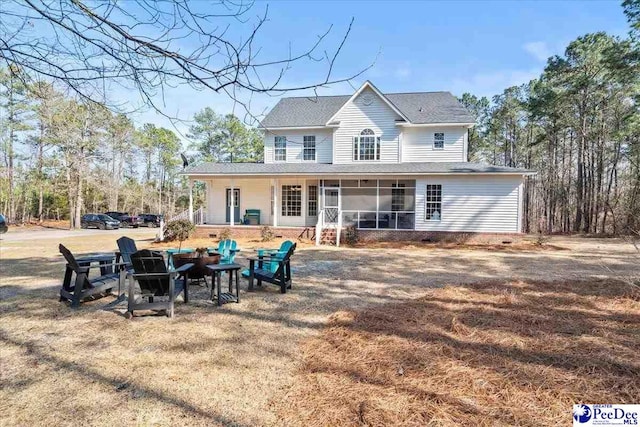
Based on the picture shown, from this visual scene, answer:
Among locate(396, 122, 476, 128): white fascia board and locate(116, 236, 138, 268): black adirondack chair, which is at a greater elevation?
locate(396, 122, 476, 128): white fascia board

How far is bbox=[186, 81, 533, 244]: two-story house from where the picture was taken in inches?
644

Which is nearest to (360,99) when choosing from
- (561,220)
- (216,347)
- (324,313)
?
(324,313)

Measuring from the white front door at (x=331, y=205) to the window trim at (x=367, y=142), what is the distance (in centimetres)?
224

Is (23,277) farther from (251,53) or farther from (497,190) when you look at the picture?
(497,190)

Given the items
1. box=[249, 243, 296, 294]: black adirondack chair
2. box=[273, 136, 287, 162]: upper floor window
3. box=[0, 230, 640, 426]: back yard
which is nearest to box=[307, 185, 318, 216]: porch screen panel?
box=[273, 136, 287, 162]: upper floor window

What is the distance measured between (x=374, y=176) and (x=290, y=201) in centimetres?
530

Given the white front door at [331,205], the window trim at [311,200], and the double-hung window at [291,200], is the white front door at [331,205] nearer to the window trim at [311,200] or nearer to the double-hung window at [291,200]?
the window trim at [311,200]

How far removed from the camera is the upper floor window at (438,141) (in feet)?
61.1

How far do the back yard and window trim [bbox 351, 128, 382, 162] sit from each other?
1247cm

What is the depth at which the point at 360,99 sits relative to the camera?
61.0 feet

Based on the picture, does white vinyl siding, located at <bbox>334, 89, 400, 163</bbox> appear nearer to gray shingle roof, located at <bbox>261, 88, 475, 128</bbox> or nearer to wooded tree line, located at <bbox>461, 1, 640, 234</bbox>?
gray shingle roof, located at <bbox>261, 88, 475, 128</bbox>

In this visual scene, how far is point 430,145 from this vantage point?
18703 millimetres

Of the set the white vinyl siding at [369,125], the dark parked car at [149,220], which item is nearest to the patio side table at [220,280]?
the white vinyl siding at [369,125]

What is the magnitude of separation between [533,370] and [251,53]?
12.3ft
